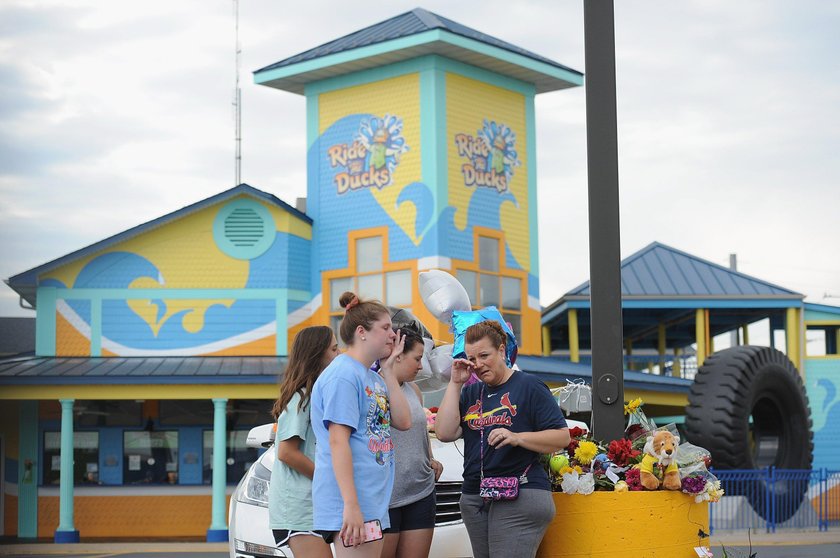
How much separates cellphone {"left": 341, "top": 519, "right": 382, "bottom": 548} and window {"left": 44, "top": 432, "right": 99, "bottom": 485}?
1983 centimetres

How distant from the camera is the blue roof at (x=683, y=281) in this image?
28781 mm

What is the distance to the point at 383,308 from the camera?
5.09 metres

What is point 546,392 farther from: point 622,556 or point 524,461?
point 622,556

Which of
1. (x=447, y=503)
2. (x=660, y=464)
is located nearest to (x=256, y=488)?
(x=447, y=503)

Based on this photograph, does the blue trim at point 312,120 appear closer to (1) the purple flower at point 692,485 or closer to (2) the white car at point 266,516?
(2) the white car at point 266,516

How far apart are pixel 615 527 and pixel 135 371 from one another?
16920 millimetres

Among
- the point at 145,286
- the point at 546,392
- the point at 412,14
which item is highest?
the point at 412,14

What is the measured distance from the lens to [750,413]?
18422mm

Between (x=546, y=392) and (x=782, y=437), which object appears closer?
(x=546, y=392)

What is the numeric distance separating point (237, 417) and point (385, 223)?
Answer: 4.99 meters

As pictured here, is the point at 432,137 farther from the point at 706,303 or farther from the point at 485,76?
the point at 706,303

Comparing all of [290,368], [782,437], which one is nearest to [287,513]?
[290,368]

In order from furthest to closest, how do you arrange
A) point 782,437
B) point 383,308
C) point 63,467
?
point 63,467 < point 782,437 < point 383,308

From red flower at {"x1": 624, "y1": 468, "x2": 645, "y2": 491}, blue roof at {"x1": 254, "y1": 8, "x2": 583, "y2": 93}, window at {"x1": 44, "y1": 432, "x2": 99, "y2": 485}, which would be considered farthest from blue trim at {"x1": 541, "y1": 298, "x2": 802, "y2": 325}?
red flower at {"x1": 624, "y1": 468, "x2": 645, "y2": 491}
